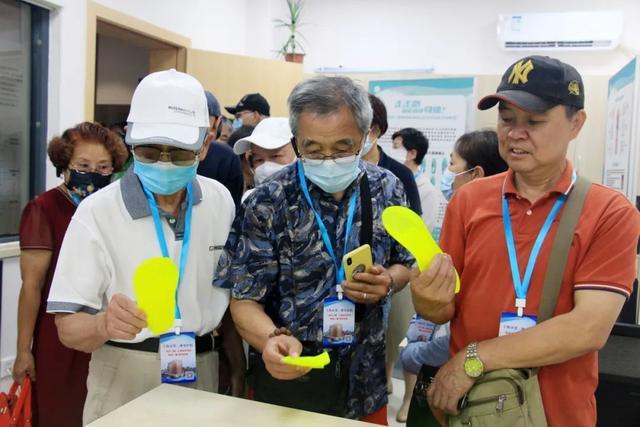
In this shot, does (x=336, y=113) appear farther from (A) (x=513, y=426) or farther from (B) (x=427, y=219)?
(B) (x=427, y=219)

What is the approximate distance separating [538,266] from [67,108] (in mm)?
3279

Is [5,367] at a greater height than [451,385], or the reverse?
[451,385]

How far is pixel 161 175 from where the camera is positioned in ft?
4.50

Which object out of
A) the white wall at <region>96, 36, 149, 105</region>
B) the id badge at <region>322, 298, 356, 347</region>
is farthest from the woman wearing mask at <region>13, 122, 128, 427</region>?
the white wall at <region>96, 36, 149, 105</region>

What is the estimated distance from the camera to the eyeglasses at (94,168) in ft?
6.94

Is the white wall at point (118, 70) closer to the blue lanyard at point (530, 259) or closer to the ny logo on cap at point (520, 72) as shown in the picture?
the ny logo on cap at point (520, 72)

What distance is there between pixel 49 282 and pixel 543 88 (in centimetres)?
189

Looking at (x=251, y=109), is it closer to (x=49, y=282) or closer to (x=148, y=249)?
(x=49, y=282)

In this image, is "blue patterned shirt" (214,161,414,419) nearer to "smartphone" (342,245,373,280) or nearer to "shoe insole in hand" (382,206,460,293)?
"smartphone" (342,245,373,280)

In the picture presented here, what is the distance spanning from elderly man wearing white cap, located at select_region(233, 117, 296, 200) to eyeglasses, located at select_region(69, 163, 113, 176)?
0.66 metres

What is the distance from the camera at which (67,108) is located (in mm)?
3549

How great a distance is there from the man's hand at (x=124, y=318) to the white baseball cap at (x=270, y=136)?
1.44 metres

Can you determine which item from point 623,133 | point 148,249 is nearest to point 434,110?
point 623,133

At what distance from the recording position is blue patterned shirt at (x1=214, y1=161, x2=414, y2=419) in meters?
1.37
